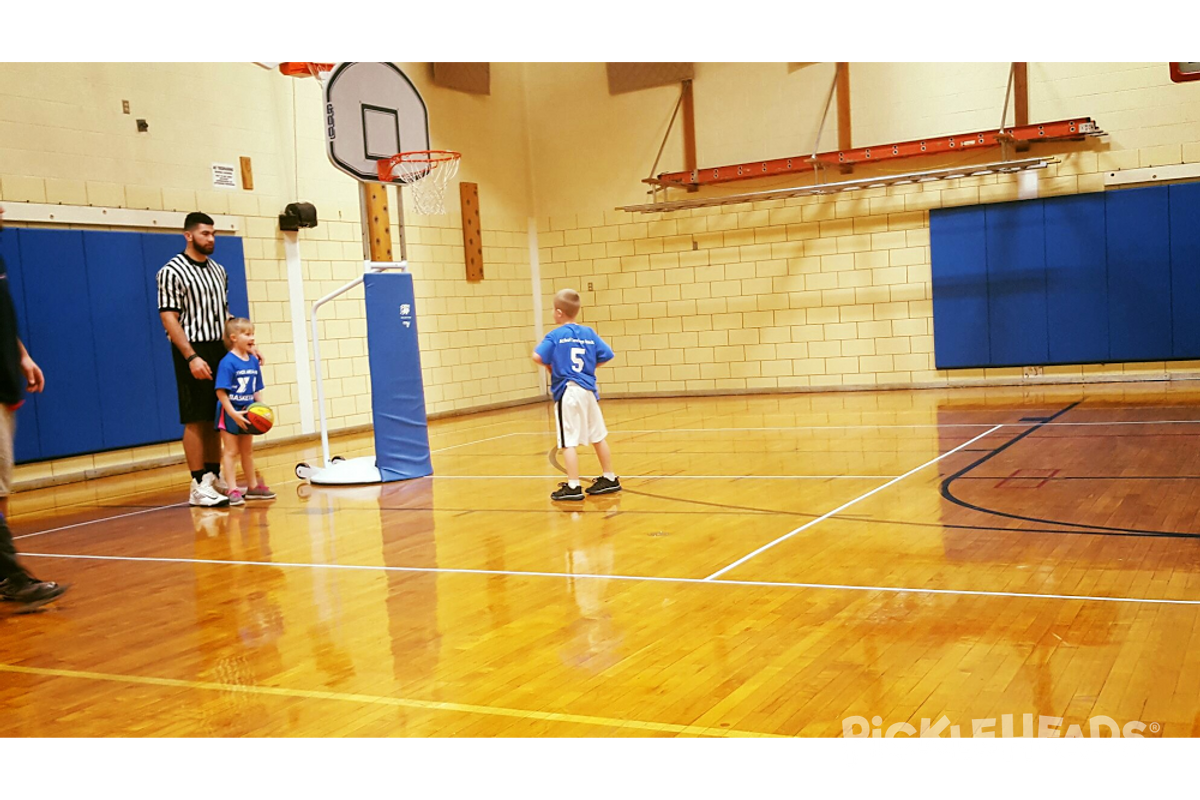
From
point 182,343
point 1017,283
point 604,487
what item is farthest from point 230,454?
point 1017,283

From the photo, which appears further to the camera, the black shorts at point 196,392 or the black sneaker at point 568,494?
the black shorts at point 196,392

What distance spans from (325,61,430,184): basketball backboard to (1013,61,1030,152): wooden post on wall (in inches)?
267

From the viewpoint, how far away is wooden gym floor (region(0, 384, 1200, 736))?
269 centimetres

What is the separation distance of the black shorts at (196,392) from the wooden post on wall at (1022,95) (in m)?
8.75

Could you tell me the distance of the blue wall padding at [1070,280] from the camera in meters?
10.8

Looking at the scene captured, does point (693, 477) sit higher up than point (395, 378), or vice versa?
point (395, 378)

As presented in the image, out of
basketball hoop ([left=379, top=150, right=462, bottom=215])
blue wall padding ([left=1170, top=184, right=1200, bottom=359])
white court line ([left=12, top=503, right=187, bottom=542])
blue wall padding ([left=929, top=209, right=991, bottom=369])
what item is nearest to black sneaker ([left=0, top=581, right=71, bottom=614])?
white court line ([left=12, top=503, right=187, bottom=542])

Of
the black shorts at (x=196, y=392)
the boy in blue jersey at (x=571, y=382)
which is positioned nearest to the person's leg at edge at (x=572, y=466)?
the boy in blue jersey at (x=571, y=382)

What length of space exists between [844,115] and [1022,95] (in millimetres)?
1948

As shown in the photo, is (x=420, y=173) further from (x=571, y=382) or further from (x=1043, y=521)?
(x=1043, y=521)

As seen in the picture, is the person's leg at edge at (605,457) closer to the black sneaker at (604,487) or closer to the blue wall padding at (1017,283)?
the black sneaker at (604,487)

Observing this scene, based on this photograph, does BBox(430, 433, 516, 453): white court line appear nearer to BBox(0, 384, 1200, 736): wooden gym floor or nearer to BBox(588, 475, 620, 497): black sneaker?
BBox(0, 384, 1200, 736): wooden gym floor

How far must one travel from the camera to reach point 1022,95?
11.2 meters
